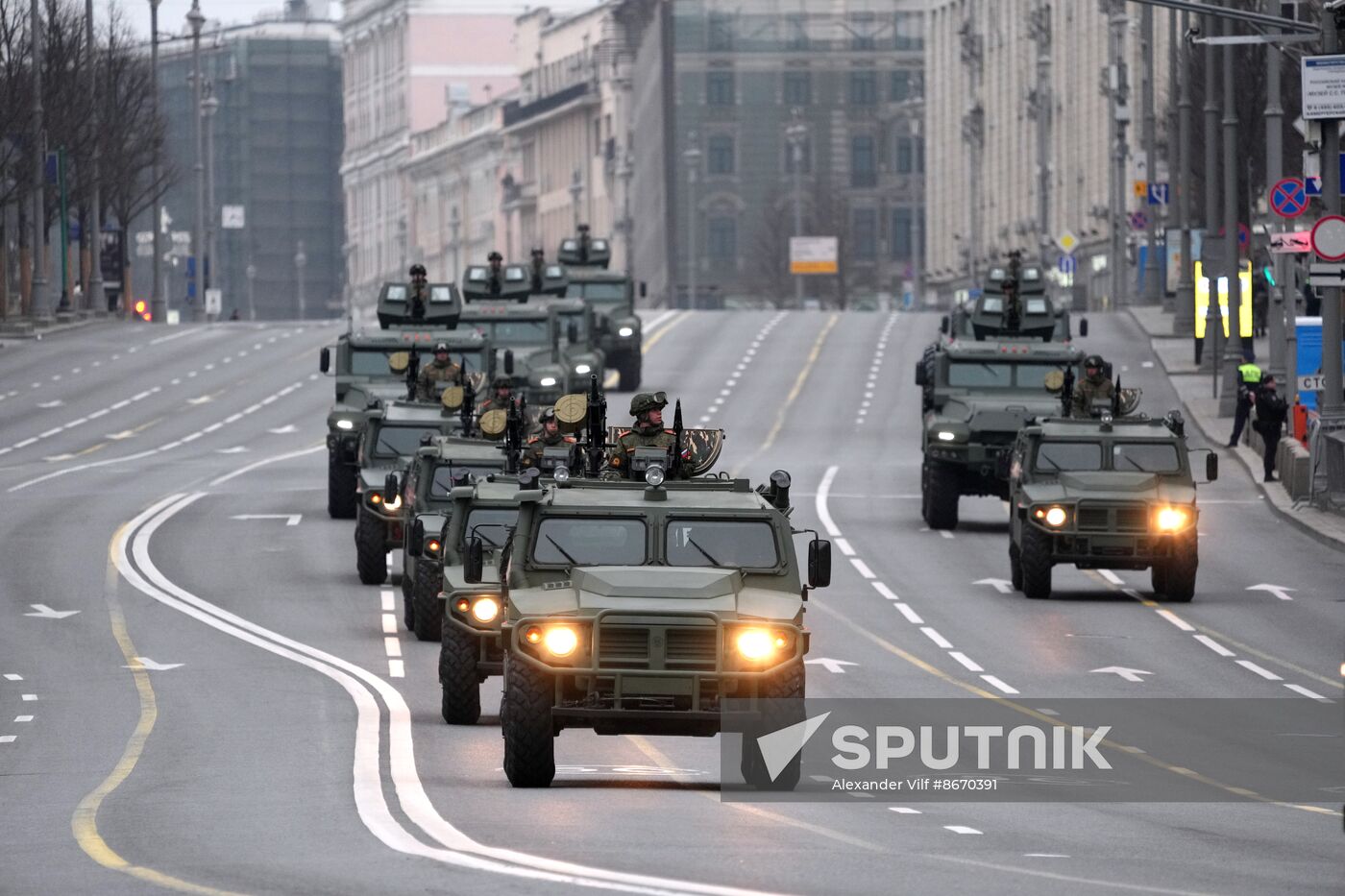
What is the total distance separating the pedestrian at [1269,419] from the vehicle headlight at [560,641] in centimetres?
3200

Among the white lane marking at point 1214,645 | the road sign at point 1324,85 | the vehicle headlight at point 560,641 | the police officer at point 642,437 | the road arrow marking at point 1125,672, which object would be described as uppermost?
the road sign at point 1324,85

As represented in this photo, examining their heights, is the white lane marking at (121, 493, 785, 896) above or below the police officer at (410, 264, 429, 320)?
below

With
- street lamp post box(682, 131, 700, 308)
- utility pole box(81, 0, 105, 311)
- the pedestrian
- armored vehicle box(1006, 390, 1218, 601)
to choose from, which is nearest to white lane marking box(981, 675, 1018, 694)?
armored vehicle box(1006, 390, 1218, 601)

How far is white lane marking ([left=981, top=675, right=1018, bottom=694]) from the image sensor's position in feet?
86.0

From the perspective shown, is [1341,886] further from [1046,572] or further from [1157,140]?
[1157,140]

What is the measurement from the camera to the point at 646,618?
688 inches

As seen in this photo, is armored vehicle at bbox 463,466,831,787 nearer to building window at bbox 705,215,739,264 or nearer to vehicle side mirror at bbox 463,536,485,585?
vehicle side mirror at bbox 463,536,485,585

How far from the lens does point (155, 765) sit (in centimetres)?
2017

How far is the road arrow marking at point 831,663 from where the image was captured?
27797 millimetres

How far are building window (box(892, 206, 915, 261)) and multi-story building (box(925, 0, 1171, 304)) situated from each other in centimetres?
928

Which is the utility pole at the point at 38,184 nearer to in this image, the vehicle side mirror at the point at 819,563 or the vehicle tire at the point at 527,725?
the vehicle side mirror at the point at 819,563

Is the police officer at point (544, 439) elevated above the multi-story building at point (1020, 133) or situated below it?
below

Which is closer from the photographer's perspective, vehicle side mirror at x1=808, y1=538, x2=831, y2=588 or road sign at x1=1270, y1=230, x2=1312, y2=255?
vehicle side mirror at x1=808, y1=538, x2=831, y2=588

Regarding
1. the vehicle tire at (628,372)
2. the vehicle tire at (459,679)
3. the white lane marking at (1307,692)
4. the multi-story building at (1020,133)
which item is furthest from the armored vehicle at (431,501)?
the multi-story building at (1020,133)
